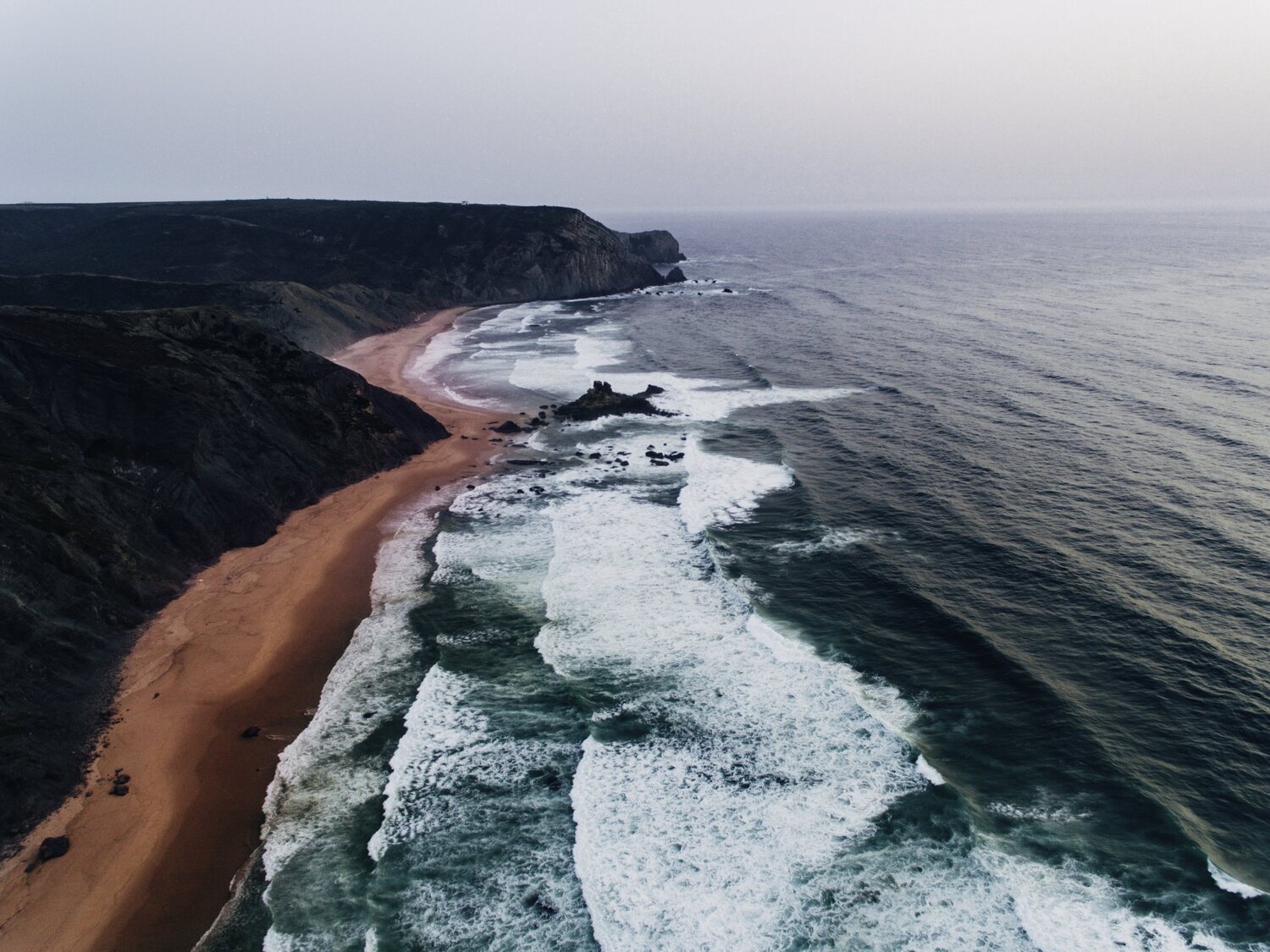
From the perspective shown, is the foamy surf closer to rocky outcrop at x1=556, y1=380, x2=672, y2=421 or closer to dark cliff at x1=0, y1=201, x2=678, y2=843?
dark cliff at x1=0, y1=201, x2=678, y2=843

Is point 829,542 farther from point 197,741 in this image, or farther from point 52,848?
point 52,848

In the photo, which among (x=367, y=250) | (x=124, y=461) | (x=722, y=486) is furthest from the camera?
(x=367, y=250)

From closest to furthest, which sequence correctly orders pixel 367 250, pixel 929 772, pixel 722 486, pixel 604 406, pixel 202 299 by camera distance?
pixel 929 772
pixel 722 486
pixel 604 406
pixel 202 299
pixel 367 250

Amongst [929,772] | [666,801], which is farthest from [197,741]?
[929,772]

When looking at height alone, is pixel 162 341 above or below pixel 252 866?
above

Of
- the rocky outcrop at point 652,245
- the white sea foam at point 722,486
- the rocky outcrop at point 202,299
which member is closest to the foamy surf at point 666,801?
the white sea foam at point 722,486

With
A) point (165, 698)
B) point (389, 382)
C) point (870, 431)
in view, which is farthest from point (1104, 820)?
point (389, 382)

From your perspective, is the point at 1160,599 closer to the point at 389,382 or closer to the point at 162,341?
the point at 162,341
